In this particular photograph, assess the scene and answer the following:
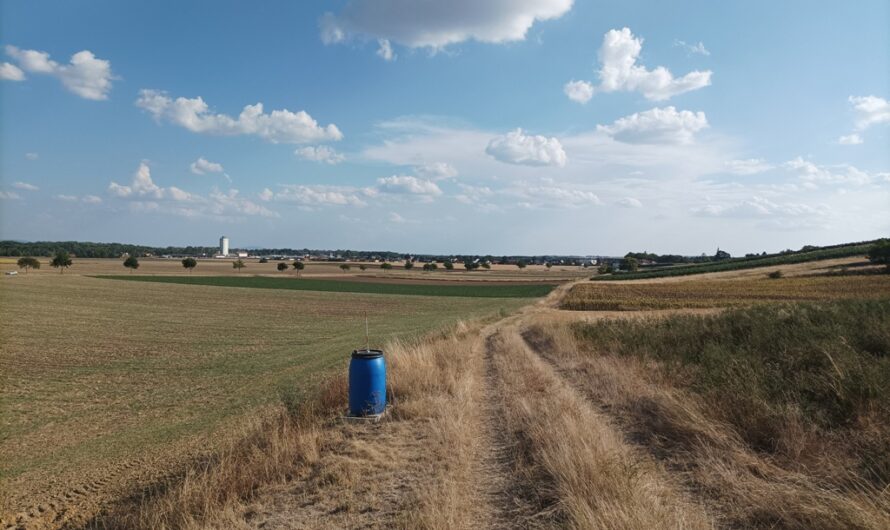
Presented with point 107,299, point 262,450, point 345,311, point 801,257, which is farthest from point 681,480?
point 801,257

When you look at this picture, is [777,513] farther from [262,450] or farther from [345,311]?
[345,311]

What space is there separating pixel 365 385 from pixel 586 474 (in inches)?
187

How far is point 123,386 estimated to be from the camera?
50.9 ft

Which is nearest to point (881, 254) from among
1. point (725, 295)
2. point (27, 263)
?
point (725, 295)

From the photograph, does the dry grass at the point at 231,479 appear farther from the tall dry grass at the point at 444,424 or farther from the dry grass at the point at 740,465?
the dry grass at the point at 740,465

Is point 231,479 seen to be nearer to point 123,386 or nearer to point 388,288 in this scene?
point 123,386

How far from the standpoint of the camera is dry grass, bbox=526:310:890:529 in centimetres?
459

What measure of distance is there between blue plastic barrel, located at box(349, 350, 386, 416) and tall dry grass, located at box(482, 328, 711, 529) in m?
2.49

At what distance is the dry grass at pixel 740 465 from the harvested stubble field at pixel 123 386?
7111mm

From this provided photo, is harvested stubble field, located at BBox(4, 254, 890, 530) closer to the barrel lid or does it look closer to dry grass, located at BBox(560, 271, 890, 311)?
the barrel lid

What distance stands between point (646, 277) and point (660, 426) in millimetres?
97734

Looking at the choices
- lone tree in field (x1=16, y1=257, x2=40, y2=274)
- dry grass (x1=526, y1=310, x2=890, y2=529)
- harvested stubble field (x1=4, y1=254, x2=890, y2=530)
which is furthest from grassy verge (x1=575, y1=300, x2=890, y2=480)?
lone tree in field (x1=16, y1=257, x2=40, y2=274)

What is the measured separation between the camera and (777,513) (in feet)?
15.9

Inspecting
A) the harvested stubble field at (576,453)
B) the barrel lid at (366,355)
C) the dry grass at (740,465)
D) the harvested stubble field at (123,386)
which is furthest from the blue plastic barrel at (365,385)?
the dry grass at (740,465)
